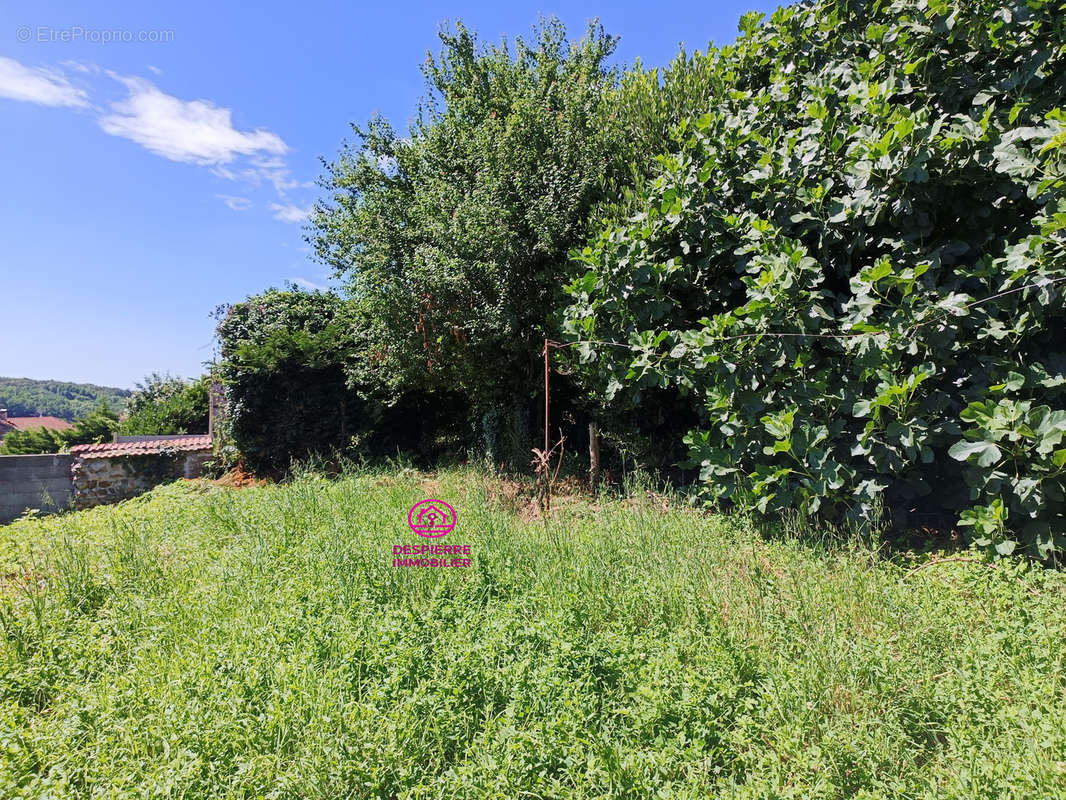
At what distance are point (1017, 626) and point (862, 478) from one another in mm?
1468

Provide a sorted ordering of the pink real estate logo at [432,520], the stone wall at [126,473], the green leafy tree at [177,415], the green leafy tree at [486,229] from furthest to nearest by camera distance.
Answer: the green leafy tree at [177,415] → the stone wall at [126,473] → the green leafy tree at [486,229] → the pink real estate logo at [432,520]

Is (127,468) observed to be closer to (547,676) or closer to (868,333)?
(547,676)

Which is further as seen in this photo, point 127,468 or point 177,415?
point 177,415

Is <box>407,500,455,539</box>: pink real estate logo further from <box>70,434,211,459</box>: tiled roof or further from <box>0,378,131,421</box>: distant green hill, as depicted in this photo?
<box>0,378,131,421</box>: distant green hill

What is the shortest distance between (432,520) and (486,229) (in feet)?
11.3

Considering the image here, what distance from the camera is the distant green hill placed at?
Result: 46.1 meters

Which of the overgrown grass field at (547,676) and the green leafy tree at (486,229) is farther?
the green leafy tree at (486,229)

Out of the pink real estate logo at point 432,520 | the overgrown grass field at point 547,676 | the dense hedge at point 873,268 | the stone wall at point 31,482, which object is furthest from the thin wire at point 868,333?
the stone wall at point 31,482

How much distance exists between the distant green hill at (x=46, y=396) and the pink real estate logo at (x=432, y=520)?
5181cm

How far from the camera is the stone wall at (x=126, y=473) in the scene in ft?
32.1

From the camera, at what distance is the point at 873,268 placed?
3.46 m

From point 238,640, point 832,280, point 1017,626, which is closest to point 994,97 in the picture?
point 832,280

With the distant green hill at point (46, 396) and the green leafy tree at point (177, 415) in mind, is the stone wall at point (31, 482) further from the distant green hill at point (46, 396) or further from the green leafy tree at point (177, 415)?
the distant green hill at point (46, 396)

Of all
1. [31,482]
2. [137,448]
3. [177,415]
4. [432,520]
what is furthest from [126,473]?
[432,520]
